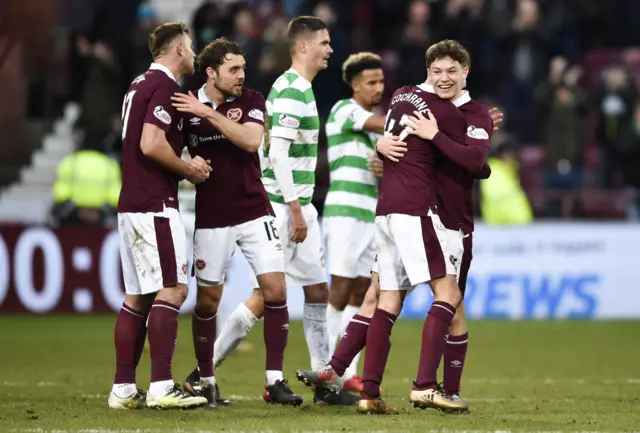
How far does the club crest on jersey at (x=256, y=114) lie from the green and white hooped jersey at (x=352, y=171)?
1.55 m

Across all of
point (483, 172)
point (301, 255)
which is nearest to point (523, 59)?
point (301, 255)

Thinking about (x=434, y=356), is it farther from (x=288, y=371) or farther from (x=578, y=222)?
(x=578, y=222)

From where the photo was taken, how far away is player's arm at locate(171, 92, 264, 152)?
8328mm

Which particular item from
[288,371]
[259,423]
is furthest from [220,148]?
[288,371]

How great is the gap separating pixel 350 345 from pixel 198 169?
59.2 inches

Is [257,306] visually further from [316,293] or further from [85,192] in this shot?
[85,192]

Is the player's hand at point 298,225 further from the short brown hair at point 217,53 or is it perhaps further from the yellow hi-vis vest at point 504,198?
the yellow hi-vis vest at point 504,198

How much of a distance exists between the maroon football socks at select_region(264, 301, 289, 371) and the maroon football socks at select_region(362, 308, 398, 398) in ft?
2.82

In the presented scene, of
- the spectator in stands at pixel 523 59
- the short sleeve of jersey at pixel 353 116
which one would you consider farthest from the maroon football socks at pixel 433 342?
the spectator in stands at pixel 523 59

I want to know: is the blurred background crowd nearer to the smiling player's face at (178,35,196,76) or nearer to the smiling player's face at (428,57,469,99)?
the smiling player's face at (178,35,196,76)

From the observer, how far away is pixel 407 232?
321 inches

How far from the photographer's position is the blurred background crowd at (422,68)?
62.0 feet

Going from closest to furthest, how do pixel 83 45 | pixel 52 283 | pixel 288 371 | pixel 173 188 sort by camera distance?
pixel 173 188 < pixel 288 371 < pixel 52 283 < pixel 83 45

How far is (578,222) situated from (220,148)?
30.6 ft
